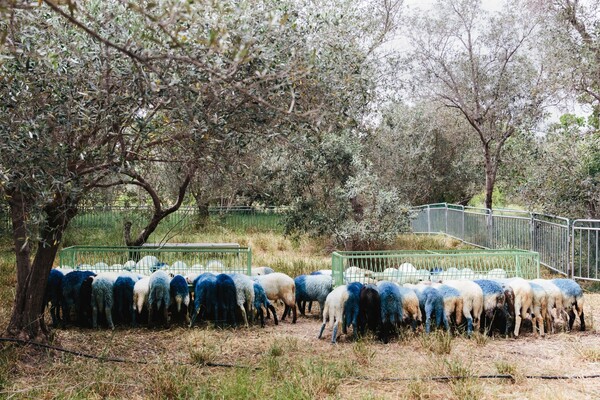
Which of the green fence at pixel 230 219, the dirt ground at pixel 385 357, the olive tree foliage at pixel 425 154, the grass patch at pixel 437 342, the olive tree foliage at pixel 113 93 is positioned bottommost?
the dirt ground at pixel 385 357

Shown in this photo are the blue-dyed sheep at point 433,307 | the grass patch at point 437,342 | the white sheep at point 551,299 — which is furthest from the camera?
the white sheep at point 551,299

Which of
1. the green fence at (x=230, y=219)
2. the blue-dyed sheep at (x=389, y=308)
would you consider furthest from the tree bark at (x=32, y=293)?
the green fence at (x=230, y=219)

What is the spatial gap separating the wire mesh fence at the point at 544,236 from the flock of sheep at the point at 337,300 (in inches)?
112

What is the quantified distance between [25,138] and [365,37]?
10.7 meters

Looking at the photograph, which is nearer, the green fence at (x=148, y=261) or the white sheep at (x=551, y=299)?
the white sheep at (x=551, y=299)

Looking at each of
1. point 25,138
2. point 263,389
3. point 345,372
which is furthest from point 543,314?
point 25,138

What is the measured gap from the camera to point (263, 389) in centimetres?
522

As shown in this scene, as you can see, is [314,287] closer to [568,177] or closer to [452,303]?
[452,303]

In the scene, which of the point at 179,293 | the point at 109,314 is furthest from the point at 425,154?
the point at 109,314

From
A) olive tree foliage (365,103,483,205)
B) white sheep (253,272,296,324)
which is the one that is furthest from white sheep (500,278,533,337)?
olive tree foliage (365,103,483,205)

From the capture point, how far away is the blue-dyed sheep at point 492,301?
7.43 meters

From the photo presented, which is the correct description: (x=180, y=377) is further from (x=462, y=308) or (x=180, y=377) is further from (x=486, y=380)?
(x=462, y=308)

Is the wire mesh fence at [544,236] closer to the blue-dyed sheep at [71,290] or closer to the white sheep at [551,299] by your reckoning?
the white sheep at [551,299]

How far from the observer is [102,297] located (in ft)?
25.7
